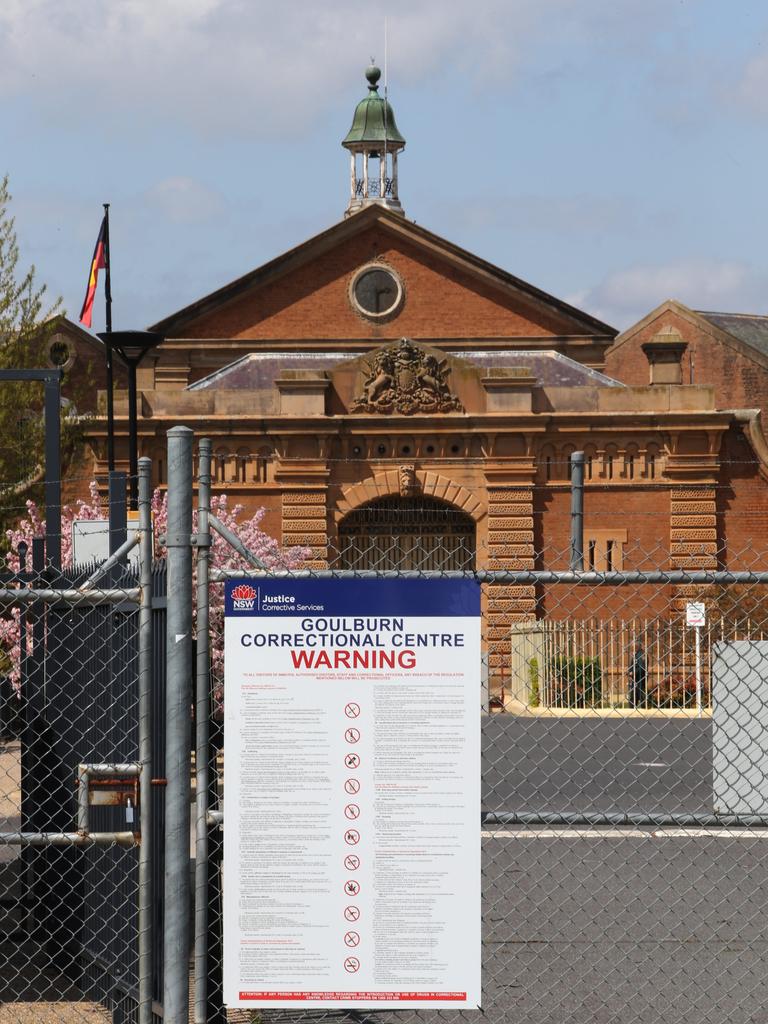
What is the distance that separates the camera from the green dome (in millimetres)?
60000

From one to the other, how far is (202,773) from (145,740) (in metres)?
0.26

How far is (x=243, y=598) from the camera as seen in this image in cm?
584

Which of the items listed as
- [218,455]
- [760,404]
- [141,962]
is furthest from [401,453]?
[141,962]

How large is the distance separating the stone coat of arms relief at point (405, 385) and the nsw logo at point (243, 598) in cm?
2919

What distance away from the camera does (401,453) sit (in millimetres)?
35375

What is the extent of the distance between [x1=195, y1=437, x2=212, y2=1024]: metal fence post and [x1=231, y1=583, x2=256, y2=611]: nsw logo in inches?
7.8

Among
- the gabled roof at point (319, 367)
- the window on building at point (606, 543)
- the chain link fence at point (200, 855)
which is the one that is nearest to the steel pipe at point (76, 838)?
the chain link fence at point (200, 855)

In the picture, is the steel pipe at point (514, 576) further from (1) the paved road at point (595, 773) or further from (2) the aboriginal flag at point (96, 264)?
(2) the aboriginal flag at point (96, 264)

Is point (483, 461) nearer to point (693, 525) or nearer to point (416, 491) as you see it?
point (416, 491)

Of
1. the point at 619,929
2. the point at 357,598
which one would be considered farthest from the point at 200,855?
the point at 619,929

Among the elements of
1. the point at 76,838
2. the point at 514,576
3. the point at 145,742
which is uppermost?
the point at 514,576

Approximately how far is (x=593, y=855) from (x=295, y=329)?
3138cm

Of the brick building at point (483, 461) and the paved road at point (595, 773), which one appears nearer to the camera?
the paved road at point (595, 773)

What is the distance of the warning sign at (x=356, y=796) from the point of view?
18.9 feet
